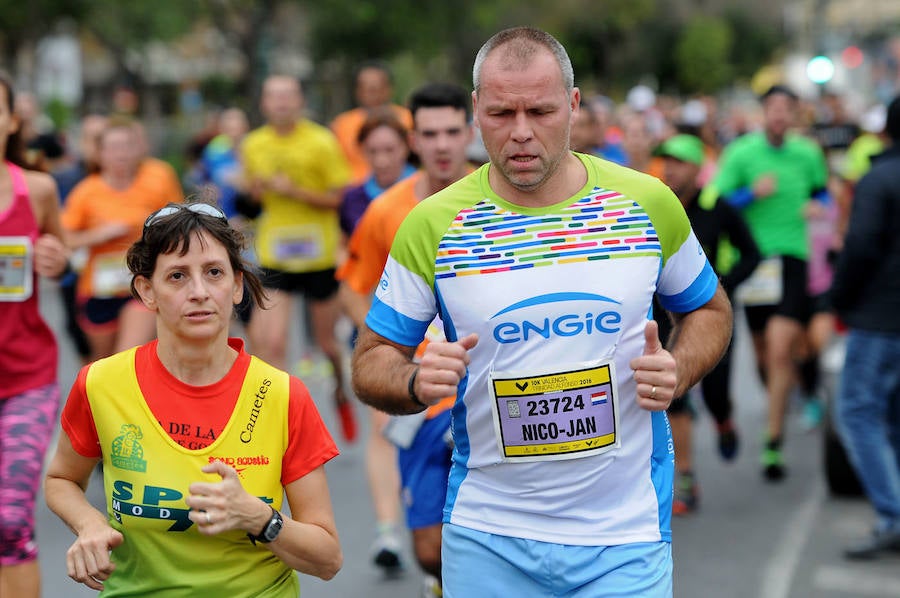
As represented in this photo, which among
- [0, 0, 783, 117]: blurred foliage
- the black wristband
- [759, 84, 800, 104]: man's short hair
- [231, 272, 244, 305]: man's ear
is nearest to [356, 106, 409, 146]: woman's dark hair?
[759, 84, 800, 104]: man's short hair

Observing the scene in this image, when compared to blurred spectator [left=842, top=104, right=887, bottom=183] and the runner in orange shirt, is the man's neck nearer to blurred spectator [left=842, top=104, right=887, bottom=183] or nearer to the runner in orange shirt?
the runner in orange shirt

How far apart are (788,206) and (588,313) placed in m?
6.50

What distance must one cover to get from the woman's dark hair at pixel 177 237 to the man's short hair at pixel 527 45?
713mm

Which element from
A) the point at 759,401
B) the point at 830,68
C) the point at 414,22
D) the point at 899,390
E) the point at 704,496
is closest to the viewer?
the point at 899,390

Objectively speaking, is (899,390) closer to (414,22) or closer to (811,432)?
(811,432)

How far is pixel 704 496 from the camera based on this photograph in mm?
8578

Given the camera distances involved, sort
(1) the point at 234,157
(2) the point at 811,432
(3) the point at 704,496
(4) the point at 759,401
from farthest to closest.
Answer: (1) the point at 234,157, (4) the point at 759,401, (2) the point at 811,432, (3) the point at 704,496

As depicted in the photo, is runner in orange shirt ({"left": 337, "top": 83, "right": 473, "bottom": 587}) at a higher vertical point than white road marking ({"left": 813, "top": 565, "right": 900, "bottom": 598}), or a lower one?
higher

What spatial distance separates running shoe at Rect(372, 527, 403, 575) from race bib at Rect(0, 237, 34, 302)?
218cm

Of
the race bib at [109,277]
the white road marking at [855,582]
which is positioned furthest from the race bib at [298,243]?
the white road marking at [855,582]

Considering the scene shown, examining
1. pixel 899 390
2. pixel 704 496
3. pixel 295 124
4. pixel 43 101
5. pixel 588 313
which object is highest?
pixel 43 101

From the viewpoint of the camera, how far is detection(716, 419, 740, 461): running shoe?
28.3 feet

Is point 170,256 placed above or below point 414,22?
below

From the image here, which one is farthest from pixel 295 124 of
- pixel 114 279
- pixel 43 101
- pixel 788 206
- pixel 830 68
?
pixel 43 101
